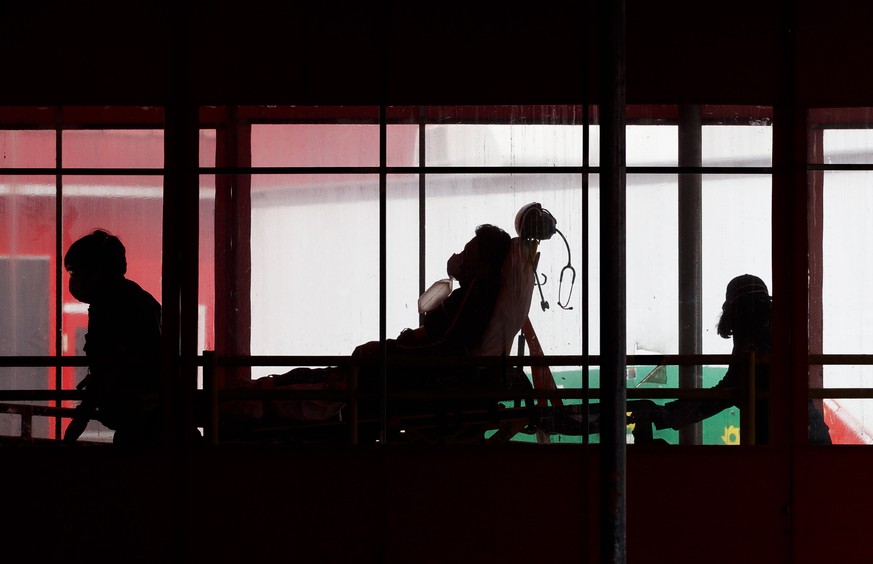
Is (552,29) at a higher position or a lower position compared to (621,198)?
higher

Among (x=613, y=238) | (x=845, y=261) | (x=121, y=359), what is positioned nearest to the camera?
(x=613, y=238)

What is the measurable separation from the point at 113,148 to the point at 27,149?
558 mm

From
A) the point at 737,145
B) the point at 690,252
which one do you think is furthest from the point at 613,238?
the point at 737,145

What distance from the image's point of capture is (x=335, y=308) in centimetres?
562

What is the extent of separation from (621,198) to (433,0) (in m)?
2.33

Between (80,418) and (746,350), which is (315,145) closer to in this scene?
(80,418)

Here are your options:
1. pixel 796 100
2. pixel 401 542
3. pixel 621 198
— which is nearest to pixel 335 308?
pixel 401 542

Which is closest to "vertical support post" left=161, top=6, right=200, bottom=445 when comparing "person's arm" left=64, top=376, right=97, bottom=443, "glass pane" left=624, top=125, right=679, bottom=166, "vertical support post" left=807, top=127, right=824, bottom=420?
"person's arm" left=64, top=376, right=97, bottom=443

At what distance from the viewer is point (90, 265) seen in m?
5.73

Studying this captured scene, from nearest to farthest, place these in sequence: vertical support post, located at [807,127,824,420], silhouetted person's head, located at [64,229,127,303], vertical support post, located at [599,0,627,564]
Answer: vertical support post, located at [599,0,627,564], vertical support post, located at [807,127,824,420], silhouetted person's head, located at [64,229,127,303]

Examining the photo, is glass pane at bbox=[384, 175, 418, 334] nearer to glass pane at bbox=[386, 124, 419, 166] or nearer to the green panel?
glass pane at bbox=[386, 124, 419, 166]

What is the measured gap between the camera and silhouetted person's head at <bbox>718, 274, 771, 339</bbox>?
5.62 meters

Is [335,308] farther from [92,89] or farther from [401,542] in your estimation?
[92,89]

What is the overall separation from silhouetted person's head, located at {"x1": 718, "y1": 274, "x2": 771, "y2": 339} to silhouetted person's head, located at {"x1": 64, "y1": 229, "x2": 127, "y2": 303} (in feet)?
12.4
